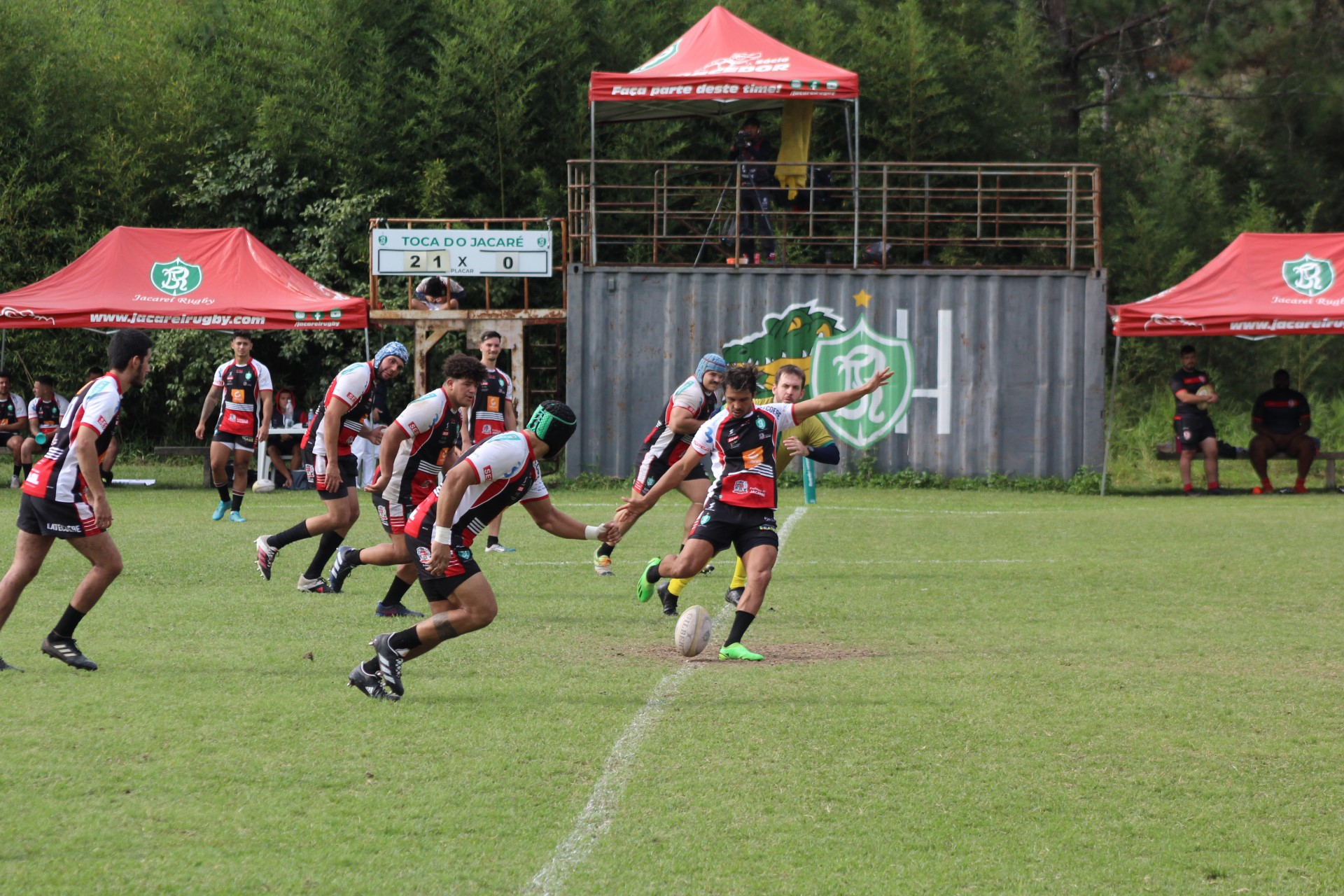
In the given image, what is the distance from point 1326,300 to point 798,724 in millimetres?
16145

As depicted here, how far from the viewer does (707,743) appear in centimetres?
611

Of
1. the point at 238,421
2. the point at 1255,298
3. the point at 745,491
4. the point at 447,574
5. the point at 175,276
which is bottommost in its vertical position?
the point at 447,574

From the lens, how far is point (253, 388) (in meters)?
16.6

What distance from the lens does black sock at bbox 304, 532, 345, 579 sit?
416 inches

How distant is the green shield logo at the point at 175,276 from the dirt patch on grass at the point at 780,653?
14.1 m

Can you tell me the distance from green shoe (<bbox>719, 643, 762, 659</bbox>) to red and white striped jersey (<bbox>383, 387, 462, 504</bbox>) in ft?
7.05

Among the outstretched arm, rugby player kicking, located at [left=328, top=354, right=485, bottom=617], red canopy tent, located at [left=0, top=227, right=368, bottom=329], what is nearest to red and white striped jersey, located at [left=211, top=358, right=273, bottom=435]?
red canopy tent, located at [left=0, top=227, right=368, bottom=329]

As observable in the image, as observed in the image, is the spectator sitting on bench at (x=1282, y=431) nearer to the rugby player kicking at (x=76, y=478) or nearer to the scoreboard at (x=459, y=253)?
the scoreboard at (x=459, y=253)

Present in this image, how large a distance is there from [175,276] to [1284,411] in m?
16.1

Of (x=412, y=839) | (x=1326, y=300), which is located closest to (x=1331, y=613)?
(x=412, y=839)

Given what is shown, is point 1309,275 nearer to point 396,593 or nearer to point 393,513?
point 393,513

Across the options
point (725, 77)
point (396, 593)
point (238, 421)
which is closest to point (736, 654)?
point (396, 593)

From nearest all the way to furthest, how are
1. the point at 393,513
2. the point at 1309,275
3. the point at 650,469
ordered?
the point at 393,513 < the point at 650,469 < the point at 1309,275

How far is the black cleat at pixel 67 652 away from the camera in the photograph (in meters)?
7.59
